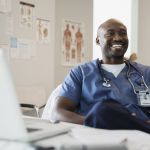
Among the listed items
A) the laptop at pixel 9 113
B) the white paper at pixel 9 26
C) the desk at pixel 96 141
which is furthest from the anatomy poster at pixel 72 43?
the laptop at pixel 9 113

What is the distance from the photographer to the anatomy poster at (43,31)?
3.58 metres

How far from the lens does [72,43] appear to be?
4.99 meters

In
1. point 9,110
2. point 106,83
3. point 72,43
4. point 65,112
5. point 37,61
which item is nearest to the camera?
point 9,110

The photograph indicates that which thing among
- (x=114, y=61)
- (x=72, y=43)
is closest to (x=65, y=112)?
(x=114, y=61)

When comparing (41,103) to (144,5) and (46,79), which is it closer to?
(46,79)

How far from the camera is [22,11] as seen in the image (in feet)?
11.1

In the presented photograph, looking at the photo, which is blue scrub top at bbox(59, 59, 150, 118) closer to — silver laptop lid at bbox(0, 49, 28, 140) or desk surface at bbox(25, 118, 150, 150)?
desk surface at bbox(25, 118, 150, 150)

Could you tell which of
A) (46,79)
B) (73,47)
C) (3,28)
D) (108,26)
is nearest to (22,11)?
(3,28)

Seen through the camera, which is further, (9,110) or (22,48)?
(22,48)

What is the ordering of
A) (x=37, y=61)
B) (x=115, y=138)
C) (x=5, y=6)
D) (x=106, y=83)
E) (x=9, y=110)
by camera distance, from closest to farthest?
(x=9, y=110) → (x=115, y=138) → (x=106, y=83) → (x=5, y=6) → (x=37, y=61)

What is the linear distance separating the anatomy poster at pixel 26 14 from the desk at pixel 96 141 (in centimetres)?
250

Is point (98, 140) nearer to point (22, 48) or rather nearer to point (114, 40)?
point (114, 40)

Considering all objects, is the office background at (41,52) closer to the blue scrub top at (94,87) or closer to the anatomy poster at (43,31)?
the anatomy poster at (43,31)

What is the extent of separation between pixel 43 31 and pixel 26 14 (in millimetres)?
295
